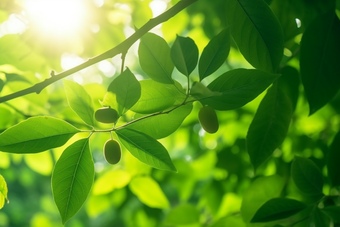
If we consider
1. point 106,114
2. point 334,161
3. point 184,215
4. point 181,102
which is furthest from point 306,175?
point 184,215

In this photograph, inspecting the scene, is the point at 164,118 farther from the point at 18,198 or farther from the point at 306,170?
the point at 18,198

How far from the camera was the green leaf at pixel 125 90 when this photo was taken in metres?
0.46

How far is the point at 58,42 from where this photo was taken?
3.24 ft

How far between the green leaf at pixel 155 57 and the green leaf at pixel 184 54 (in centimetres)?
2

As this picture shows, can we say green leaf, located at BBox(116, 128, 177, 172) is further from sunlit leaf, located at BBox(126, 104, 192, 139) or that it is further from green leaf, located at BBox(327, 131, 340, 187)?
green leaf, located at BBox(327, 131, 340, 187)

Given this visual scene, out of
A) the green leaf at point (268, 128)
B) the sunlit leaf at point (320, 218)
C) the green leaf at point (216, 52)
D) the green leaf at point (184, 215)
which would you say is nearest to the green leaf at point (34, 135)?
the green leaf at point (216, 52)

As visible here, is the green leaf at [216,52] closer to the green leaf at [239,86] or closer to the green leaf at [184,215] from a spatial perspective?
the green leaf at [239,86]

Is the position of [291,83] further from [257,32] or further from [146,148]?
[146,148]

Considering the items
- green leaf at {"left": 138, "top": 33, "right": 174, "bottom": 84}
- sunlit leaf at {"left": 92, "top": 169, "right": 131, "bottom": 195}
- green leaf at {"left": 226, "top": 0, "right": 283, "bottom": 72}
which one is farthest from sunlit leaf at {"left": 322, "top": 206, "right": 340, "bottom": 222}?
sunlit leaf at {"left": 92, "top": 169, "right": 131, "bottom": 195}

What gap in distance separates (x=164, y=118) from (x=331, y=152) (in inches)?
14.9

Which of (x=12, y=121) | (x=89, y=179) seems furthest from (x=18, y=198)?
(x=89, y=179)

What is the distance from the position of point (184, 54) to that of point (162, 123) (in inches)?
4.5

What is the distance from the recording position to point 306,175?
2.14 feet

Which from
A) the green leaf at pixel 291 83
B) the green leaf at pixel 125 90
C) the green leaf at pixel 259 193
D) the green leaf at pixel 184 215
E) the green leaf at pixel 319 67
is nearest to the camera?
the green leaf at pixel 125 90
